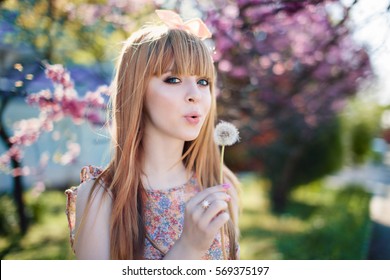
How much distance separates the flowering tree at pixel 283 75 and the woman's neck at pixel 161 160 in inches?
41.0

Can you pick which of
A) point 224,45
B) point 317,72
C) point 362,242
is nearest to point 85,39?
point 224,45

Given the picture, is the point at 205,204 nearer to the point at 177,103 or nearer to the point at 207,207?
the point at 207,207

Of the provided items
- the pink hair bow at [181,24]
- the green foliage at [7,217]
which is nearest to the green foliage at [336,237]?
the green foliage at [7,217]

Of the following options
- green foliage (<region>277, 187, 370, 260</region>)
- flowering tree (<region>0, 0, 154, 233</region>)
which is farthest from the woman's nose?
green foliage (<region>277, 187, 370, 260</region>)

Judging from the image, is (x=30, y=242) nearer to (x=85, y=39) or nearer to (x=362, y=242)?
(x=85, y=39)

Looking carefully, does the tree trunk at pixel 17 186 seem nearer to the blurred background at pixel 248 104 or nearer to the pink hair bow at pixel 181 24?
the blurred background at pixel 248 104

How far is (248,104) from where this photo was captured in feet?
16.3

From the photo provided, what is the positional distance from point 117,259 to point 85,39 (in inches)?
114

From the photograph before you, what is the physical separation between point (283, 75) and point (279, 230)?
88.9 inches

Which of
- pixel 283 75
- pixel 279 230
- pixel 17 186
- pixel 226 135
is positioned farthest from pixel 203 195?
pixel 279 230

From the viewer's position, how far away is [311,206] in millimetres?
7590

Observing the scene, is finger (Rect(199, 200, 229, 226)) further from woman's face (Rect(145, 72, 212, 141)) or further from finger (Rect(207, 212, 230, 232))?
woman's face (Rect(145, 72, 212, 141))

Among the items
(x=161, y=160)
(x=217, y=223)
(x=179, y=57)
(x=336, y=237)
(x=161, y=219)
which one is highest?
(x=179, y=57)

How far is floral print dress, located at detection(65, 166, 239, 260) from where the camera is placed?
5.63ft
